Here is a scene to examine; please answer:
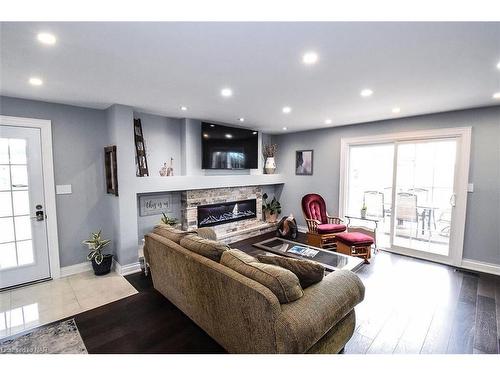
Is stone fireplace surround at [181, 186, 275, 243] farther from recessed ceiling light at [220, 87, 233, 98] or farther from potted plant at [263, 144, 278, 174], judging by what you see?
recessed ceiling light at [220, 87, 233, 98]

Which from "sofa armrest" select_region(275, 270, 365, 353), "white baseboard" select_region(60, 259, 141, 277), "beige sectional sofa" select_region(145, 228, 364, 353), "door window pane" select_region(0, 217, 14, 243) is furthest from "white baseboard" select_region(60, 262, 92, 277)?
"sofa armrest" select_region(275, 270, 365, 353)

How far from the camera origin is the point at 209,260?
1939 mm

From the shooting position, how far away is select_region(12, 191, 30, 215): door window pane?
9.81 feet

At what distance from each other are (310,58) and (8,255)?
13.6 ft

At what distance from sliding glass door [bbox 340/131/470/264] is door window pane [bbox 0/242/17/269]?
17.8ft

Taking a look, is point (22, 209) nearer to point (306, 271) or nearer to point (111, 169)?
point (111, 169)

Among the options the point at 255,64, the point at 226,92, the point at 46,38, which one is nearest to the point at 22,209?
the point at 46,38

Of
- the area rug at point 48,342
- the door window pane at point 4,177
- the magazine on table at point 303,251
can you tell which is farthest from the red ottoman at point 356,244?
the door window pane at point 4,177

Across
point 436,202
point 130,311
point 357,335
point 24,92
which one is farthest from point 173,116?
point 436,202

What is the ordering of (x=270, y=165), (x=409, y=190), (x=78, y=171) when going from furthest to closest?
(x=270, y=165)
(x=409, y=190)
(x=78, y=171)

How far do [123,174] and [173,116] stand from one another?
1.42 metres

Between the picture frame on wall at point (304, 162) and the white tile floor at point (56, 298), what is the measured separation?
4237 millimetres

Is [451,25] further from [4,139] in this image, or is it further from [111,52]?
[4,139]

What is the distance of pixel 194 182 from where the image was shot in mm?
4289
